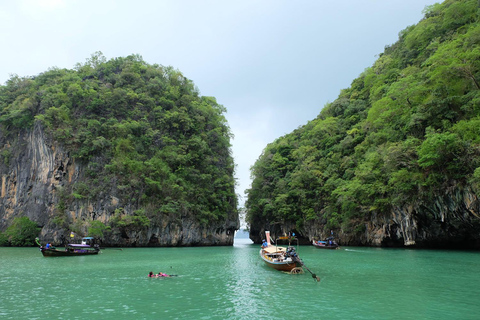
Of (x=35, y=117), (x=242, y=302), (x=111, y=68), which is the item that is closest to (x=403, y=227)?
(x=242, y=302)

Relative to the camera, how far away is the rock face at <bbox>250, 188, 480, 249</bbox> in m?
23.9

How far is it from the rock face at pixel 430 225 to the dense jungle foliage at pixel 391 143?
849mm

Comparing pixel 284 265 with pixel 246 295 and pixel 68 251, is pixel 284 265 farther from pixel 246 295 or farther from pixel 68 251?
pixel 68 251

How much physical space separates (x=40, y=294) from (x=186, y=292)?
5.57 m

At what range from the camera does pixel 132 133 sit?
48.3 meters

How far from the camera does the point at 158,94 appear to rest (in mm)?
55750

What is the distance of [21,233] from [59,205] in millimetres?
6747

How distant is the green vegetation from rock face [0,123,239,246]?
1.08 meters

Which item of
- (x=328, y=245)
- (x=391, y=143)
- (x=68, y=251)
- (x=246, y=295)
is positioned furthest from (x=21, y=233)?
(x=391, y=143)

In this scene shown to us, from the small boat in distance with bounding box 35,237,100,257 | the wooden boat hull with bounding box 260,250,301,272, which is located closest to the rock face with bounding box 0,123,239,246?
the small boat in distance with bounding box 35,237,100,257

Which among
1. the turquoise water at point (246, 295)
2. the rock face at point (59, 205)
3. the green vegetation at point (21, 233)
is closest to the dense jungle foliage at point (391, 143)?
the turquoise water at point (246, 295)

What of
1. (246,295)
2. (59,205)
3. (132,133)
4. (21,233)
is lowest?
(246,295)

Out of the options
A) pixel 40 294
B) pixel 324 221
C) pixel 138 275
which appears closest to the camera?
pixel 40 294

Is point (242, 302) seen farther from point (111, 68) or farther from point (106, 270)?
point (111, 68)
